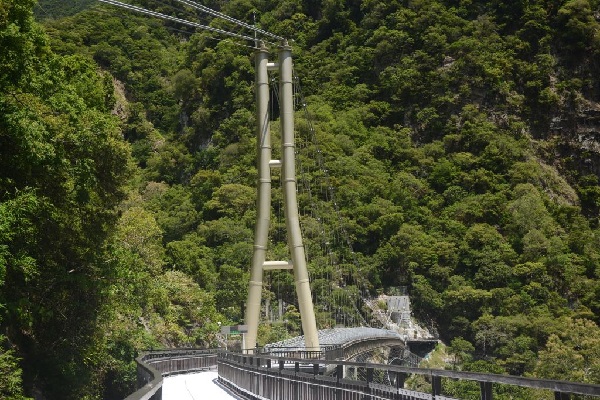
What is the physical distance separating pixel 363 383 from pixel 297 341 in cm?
3808

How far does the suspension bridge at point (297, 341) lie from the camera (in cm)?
1062

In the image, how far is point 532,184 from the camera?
10288 centimetres

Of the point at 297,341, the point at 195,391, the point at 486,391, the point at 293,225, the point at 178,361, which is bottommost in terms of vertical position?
the point at 486,391

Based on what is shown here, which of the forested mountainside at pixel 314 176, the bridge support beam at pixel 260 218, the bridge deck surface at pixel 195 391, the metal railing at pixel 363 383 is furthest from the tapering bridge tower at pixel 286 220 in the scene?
the metal railing at pixel 363 383

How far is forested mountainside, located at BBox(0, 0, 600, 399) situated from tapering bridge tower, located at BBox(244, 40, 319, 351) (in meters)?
4.78

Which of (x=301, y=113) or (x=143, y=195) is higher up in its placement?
(x=301, y=113)

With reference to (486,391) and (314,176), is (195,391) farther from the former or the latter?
(314,176)

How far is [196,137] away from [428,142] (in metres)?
30.0

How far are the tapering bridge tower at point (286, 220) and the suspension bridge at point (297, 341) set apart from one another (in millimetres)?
46

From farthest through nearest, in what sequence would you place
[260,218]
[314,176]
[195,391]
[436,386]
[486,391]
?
[314,176] < [260,218] < [195,391] < [436,386] < [486,391]

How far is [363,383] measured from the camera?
38.7ft

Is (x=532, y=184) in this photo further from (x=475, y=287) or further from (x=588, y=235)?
(x=475, y=287)

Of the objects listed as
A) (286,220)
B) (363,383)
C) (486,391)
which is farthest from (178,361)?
(486,391)

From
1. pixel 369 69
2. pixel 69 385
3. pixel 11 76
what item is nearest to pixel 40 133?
pixel 11 76
